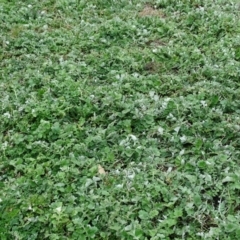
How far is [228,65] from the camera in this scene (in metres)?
4.19

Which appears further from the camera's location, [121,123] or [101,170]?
[121,123]

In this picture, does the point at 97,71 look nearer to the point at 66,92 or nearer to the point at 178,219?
the point at 66,92

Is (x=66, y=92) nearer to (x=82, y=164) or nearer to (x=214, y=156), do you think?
(x=82, y=164)

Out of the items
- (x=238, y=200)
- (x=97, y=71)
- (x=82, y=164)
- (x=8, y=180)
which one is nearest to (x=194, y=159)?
(x=238, y=200)

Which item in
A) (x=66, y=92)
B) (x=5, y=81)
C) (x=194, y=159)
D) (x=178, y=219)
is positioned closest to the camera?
(x=178, y=219)

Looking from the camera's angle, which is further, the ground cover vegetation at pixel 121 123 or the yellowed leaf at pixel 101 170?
the yellowed leaf at pixel 101 170

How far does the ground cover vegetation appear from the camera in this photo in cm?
289

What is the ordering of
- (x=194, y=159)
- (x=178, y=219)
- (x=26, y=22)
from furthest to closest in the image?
(x=26, y=22) < (x=194, y=159) < (x=178, y=219)

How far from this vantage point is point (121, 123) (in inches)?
143

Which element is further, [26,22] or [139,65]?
[26,22]

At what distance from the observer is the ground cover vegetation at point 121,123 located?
9.48 ft

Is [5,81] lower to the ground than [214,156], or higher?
lower

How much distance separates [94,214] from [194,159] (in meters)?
0.80

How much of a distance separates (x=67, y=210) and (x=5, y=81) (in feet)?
6.05
